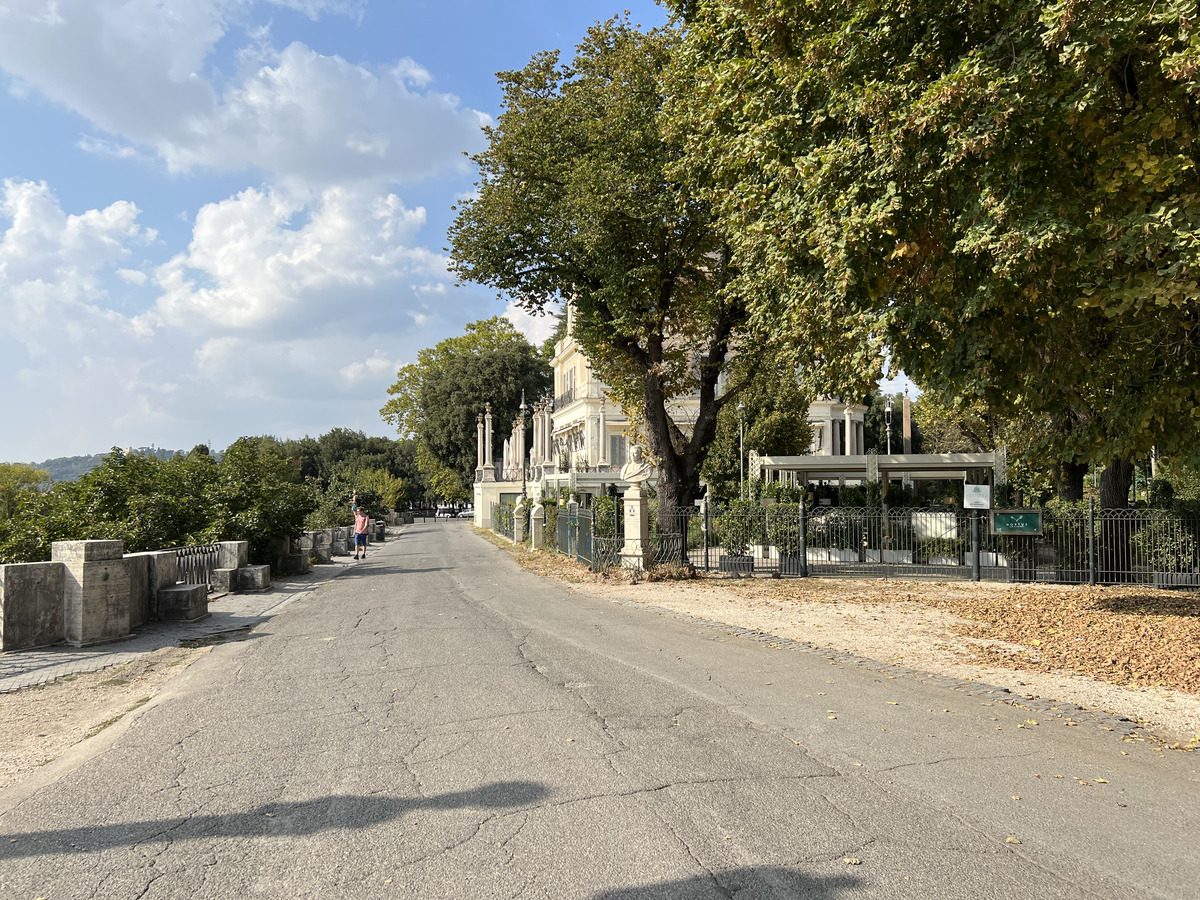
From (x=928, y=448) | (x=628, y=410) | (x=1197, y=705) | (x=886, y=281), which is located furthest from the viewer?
(x=928, y=448)

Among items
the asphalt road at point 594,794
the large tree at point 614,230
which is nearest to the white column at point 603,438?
the large tree at point 614,230

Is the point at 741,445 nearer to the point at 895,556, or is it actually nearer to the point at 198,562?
the point at 895,556

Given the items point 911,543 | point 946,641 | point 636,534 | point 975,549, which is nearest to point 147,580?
point 636,534

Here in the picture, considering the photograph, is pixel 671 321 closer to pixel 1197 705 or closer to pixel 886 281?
pixel 886 281

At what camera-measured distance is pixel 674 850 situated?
387 centimetres

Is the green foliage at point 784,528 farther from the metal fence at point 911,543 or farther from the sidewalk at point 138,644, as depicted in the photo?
the sidewalk at point 138,644

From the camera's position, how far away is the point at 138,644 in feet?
32.0

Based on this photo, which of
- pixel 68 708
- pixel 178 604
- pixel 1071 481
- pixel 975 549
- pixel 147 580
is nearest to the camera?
pixel 68 708

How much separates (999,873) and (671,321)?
16339 millimetres

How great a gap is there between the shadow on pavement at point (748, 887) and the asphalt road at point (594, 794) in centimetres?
1

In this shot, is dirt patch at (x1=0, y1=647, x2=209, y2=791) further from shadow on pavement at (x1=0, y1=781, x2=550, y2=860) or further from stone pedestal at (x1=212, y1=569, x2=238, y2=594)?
stone pedestal at (x1=212, y1=569, x2=238, y2=594)

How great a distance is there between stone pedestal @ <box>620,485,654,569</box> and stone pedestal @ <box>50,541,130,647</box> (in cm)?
1005

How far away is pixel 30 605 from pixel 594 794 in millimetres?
7830

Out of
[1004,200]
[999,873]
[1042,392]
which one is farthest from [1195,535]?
[999,873]
